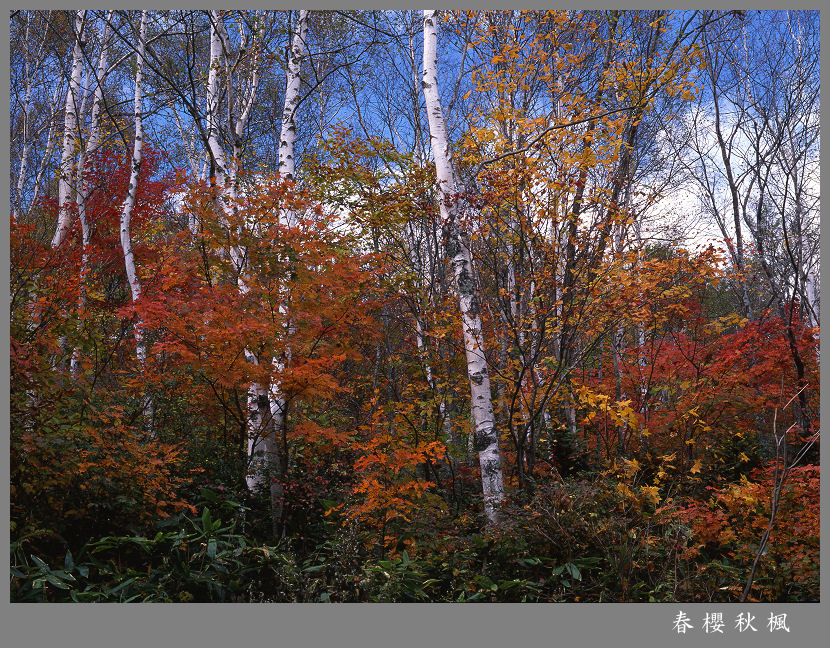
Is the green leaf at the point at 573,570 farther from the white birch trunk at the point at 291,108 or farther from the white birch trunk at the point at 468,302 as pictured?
the white birch trunk at the point at 291,108

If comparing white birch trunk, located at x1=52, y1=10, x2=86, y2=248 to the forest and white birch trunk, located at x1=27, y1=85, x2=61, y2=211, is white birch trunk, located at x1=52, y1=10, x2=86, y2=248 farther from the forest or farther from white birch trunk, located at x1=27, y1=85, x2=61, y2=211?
white birch trunk, located at x1=27, y1=85, x2=61, y2=211

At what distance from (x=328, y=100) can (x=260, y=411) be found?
862 cm

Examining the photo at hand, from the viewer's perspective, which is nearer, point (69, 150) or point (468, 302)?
point (468, 302)

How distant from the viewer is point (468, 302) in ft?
14.9

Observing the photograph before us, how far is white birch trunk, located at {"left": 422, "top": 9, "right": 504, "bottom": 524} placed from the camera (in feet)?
14.2

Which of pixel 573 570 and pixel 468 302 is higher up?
pixel 468 302

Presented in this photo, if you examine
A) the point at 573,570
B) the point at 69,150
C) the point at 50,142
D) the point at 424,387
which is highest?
the point at 50,142

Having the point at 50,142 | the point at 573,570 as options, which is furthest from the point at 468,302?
the point at 50,142

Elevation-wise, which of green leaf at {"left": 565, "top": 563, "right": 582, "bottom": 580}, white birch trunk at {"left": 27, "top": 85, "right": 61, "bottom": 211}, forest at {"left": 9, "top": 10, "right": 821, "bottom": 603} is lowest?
green leaf at {"left": 565, "top": 563, "right": 582, "bottom": 580}

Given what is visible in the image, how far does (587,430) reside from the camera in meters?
7.23

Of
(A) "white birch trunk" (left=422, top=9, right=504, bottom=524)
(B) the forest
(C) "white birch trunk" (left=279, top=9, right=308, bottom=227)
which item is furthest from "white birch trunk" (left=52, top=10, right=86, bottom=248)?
(A) "white birch trunk" (left=422, top=9, right=504, bottom=524)

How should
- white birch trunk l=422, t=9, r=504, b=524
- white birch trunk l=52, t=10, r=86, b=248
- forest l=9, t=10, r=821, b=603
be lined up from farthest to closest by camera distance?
1. white birch trunk l=52, t=10, r=86, b=248
2. white birch trunk l=422, t=9, r=504, b=524
3. forest l=9, t=10, r=821, b=603

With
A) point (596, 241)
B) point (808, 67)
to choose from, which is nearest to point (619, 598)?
point (596, 241)

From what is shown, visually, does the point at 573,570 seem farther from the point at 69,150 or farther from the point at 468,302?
the point at 69,150
